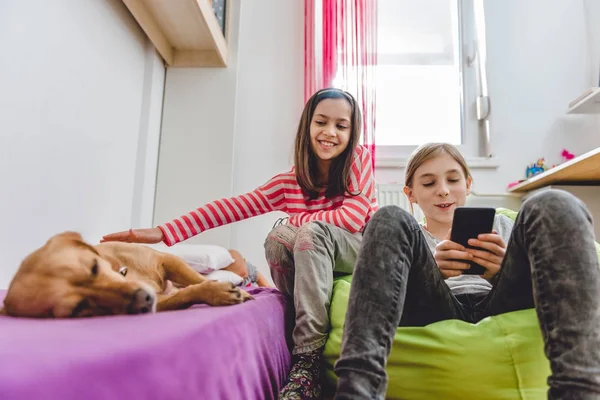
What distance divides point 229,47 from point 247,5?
1.10ft

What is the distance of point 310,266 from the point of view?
3.03 ft

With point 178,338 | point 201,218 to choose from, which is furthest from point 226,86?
point 178,338

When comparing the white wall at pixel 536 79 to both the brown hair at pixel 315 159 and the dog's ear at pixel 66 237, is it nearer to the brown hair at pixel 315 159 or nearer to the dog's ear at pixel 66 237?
the brown hair at pixel 315 159

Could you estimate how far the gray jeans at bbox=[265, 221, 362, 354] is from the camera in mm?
865

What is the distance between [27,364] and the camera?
0.32 m

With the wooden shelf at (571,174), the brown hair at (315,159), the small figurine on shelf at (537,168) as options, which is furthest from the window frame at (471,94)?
the brown hair at (315,159)

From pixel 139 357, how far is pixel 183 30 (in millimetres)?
1754

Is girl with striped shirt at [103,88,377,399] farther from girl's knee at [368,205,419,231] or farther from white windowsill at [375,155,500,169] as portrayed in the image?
white windowsill at [375,155,500,169]

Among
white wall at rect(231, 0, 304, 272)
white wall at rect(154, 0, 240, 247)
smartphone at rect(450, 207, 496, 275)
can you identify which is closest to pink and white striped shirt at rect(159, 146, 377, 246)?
smartphone at rect(450, 207, 496, 275)

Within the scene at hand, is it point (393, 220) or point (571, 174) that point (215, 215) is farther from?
point (571, 174)

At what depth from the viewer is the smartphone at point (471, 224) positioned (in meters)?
0.75

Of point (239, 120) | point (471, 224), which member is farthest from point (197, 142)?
point (471, 224)

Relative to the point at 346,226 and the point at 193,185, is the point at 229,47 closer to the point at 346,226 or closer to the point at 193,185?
the point at 193,185

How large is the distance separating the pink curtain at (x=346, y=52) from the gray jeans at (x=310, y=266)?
1122 millimetres
